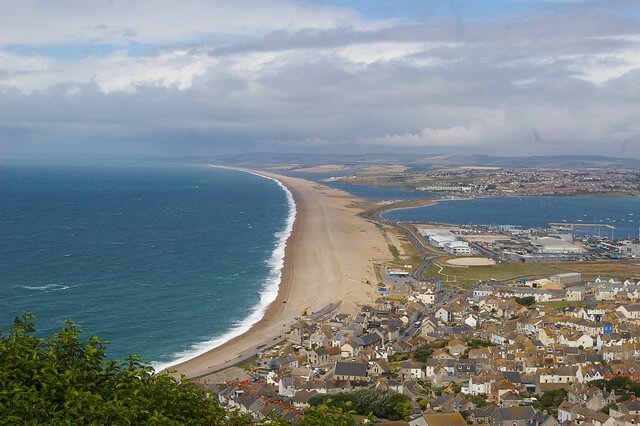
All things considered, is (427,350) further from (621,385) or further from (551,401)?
(621,385)

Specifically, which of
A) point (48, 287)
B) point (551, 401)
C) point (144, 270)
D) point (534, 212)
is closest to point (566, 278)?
point (551, 401)

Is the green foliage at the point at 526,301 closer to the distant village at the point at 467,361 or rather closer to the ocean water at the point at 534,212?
the distant village at the point at 467,361

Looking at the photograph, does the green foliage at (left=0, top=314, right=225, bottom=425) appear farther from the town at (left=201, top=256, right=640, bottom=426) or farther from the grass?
the grass

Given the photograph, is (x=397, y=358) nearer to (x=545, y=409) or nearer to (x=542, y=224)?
(x=545, y=409)

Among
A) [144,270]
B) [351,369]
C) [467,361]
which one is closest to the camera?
[351,369]

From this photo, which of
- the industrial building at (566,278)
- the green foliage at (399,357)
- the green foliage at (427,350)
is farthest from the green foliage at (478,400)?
the industrial building at (566,278)
